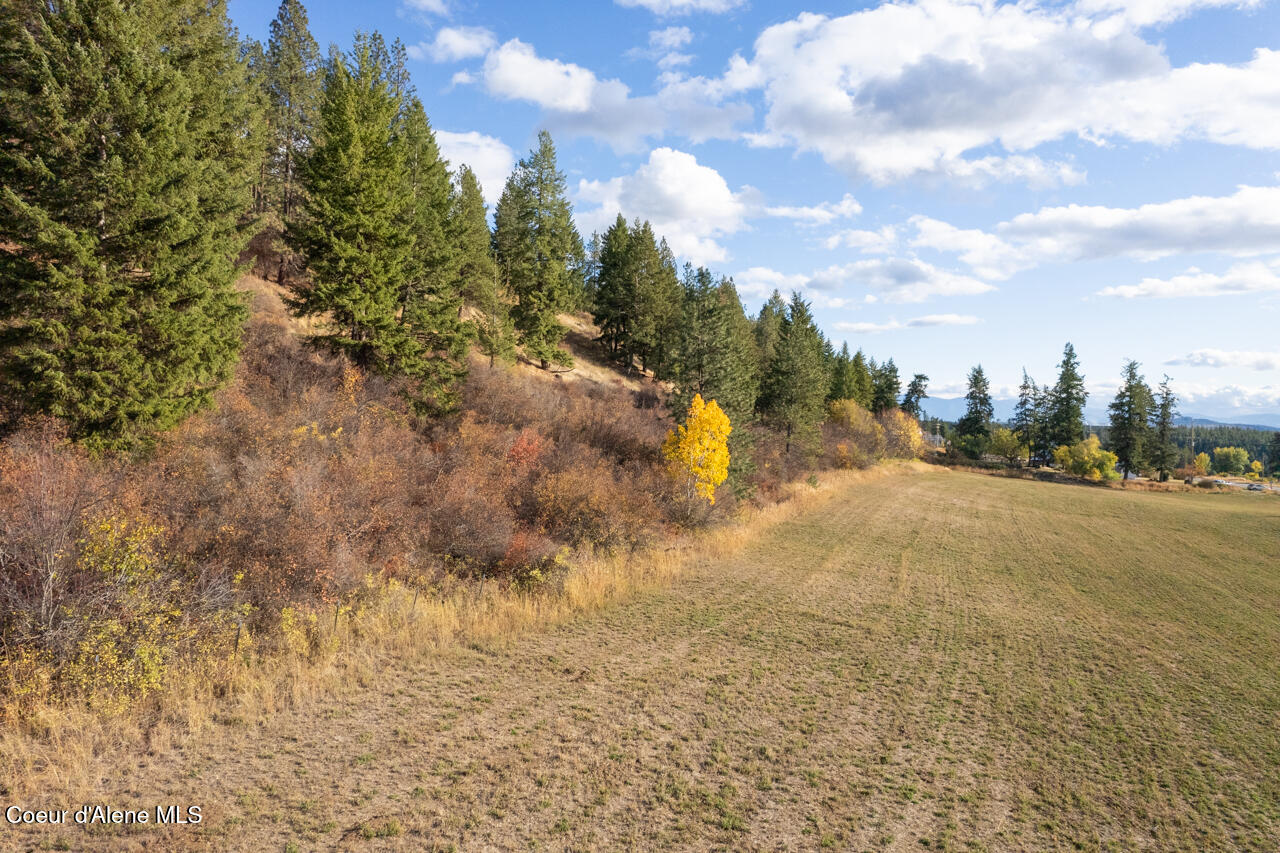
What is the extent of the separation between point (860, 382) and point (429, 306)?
215 ft

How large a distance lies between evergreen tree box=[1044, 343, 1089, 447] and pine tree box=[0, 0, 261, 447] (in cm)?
10245

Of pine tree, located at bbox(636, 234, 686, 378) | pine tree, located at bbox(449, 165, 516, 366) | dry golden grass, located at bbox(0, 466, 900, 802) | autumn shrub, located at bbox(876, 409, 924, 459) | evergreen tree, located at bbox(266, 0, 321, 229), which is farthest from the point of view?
autumn shrub, located at bbox(876, 409, 924, 459)

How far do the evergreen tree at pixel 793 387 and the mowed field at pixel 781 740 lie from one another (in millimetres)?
26471

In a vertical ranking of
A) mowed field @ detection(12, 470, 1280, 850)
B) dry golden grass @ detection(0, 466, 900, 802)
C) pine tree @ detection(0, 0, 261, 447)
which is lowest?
mowed field @ detection(12, 470, 1280, 850)

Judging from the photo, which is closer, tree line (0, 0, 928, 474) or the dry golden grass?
the dry golden grass

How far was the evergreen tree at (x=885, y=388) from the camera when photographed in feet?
303

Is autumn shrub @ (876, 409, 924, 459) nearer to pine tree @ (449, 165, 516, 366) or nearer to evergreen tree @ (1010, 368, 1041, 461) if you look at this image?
evergreen tree @ (1010, 368, 1041, 461)

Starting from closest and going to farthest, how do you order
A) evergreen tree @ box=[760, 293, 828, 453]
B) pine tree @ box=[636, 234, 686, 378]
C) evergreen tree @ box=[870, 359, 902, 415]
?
1. evergreen tree @ box=[760, 293, 828, 453]
2. pine tree @ box=[636, 234, 686, 378]
3. evergreen tree @ box=[870, 359, 902, 415]

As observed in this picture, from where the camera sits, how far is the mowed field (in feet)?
23.5

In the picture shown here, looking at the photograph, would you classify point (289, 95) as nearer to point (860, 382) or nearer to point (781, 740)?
point (781, 740)

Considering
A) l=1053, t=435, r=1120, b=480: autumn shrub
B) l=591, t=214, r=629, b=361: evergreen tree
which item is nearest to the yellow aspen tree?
l=591, t=214, r=629, b=361: evergreen tree

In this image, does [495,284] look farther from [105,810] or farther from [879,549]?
[105,810]

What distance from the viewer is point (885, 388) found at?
Answer: 9362 cm

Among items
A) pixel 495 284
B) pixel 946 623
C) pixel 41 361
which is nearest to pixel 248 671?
pixel 41 361
